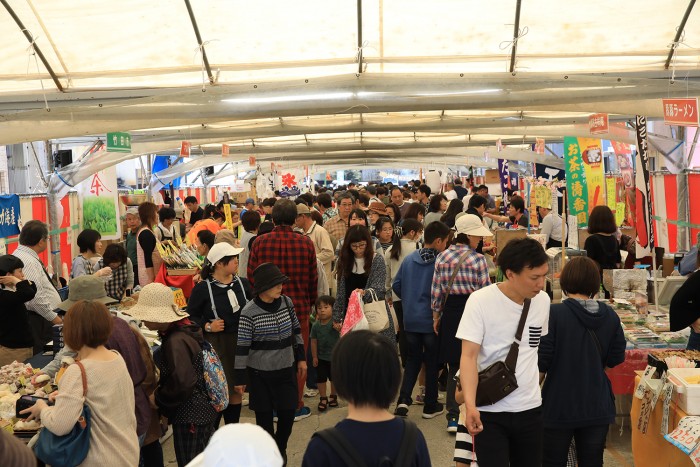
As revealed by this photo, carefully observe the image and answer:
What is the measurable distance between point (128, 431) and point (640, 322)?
4763 mm

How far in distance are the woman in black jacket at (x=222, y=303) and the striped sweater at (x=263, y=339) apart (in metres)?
0.38

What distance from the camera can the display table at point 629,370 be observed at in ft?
20.2

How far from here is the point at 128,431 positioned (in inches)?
158

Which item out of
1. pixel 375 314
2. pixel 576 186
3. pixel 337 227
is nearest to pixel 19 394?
pixel 375 314

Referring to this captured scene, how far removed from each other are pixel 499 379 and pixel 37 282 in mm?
4551

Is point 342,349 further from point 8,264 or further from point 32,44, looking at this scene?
point 32,44

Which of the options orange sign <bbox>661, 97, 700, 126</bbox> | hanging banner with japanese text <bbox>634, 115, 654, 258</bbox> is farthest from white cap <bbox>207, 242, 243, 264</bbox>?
orange sign <bbox>661, 97, 700, 126</bbox>

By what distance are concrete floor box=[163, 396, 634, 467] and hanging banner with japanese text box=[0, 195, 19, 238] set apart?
14.1 feet

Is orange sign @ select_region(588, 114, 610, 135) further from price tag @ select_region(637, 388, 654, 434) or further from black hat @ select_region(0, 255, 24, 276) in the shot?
black hat @ select_region(0, 255, 24, 276)

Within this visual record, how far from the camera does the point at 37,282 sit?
22.5 ft

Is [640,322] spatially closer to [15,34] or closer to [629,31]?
[629,31]

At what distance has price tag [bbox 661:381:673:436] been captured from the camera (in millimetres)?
4820

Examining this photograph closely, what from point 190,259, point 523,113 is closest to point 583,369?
point 190,259

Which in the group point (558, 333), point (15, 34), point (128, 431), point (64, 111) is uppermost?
point (15, 34)
